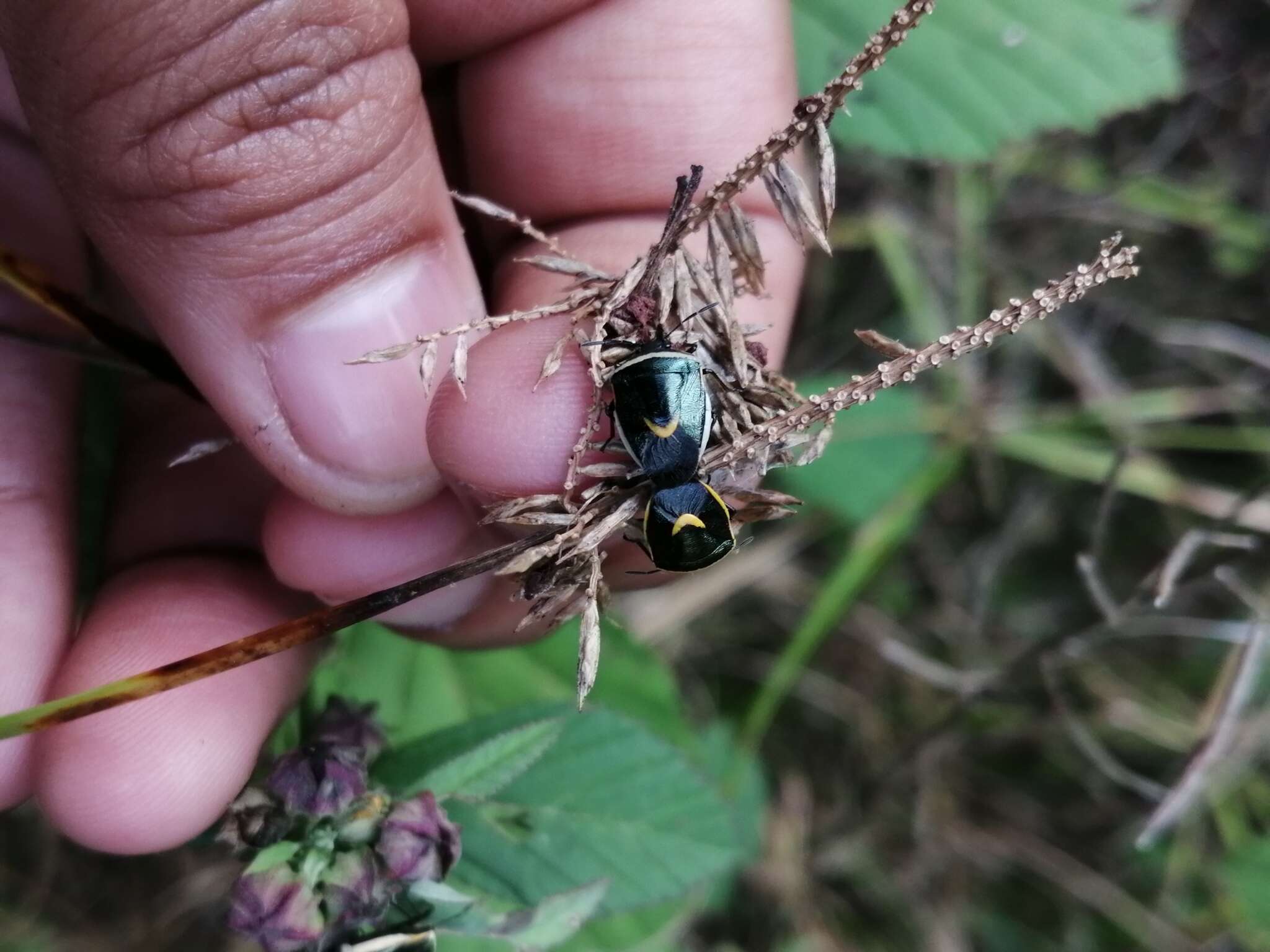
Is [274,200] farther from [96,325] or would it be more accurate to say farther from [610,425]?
[610,425]

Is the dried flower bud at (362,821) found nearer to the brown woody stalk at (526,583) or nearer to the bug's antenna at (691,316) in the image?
the brown woody stalk at (526,583)

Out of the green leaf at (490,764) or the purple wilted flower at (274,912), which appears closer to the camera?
the purple wilted flower at (274,912)

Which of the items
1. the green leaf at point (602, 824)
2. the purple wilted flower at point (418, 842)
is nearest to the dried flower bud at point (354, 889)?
the purple wilted flower at point (418, 842)

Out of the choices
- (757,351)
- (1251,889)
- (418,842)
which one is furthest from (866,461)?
(418,842)

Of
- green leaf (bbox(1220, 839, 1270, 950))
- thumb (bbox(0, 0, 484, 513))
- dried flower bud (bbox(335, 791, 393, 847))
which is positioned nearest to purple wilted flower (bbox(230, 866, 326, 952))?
dried flower bud (bbox(335, 791, 393, 847))

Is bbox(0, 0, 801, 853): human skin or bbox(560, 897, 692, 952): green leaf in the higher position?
bbox(0, 0, 801, 853): human skin

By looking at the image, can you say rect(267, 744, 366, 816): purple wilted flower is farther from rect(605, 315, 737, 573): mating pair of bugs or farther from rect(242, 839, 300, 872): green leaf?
rect(605, 315, 737, 573): mating pair of bugs
